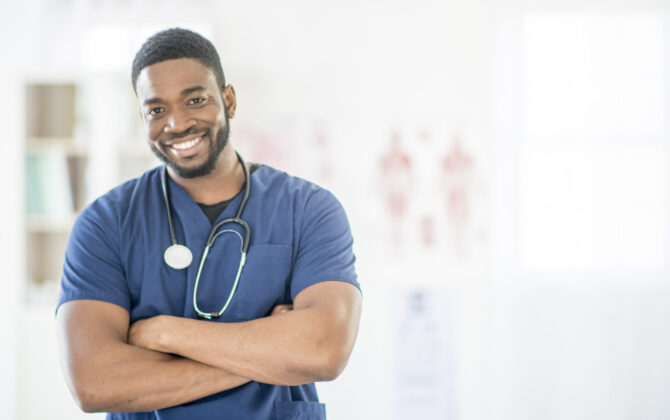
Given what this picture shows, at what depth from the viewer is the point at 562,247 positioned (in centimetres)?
254

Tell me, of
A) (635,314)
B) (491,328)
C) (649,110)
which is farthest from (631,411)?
(649,110)

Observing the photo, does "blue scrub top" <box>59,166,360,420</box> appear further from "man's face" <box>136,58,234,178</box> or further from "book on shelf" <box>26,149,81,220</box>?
"book on shelf" <box>26,149,81,220</box>

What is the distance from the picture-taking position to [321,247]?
1089 mm

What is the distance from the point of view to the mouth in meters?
1.12

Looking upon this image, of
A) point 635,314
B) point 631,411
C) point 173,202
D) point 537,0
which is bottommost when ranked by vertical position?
point 631,411

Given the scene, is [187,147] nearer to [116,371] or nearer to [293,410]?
[116,371]

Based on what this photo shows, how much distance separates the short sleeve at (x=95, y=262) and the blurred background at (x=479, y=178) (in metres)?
1.53

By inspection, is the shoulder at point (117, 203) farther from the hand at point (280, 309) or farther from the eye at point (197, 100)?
the hand at point (280, 309)

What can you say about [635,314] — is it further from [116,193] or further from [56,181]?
[56,181]

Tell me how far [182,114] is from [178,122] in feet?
0.06

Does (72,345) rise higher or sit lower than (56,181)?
lower

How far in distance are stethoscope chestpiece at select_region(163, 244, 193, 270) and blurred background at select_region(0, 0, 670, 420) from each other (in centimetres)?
154

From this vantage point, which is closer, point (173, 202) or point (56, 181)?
point (173, 202)

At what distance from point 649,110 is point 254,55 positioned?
192 cm
